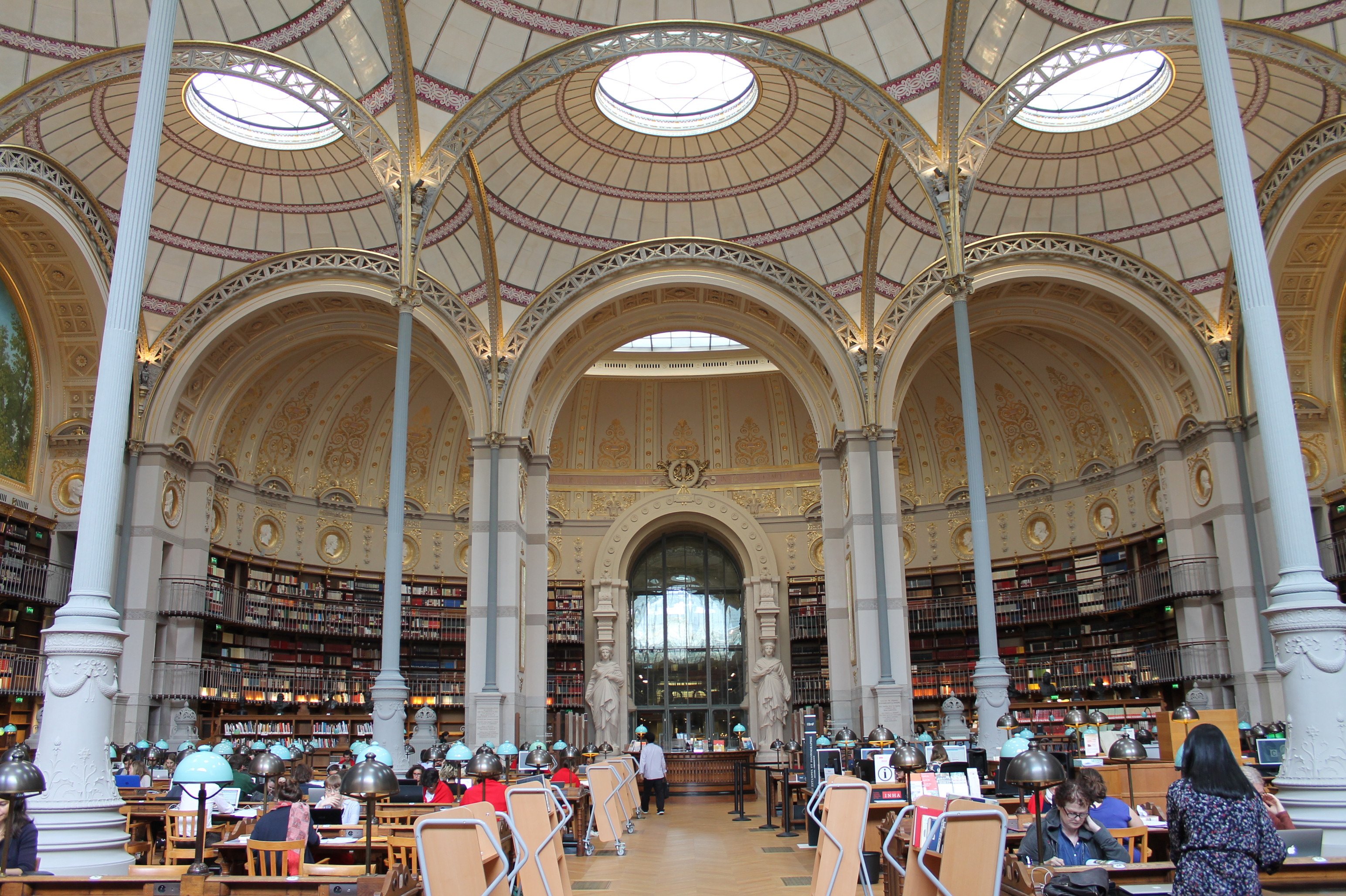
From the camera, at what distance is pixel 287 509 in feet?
72.6

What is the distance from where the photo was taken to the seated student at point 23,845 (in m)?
5.54

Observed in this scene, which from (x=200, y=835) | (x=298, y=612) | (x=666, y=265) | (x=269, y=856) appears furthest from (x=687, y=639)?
(x=200, y=835)

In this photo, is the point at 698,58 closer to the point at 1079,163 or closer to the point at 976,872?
the point at 1079,163

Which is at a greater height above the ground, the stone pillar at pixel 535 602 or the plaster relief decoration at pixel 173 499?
the plaster relief decoration at pixel 173 499

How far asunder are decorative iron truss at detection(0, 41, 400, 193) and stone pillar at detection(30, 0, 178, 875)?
5.68m

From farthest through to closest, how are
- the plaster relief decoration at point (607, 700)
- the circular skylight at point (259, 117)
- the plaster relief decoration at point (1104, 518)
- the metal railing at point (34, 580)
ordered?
the plaster relief decoration at point (607, 700), the plaster relief decoration at point (1104, 518), the circular skylight at point (259, 117), the metal railing at point (34, 580)

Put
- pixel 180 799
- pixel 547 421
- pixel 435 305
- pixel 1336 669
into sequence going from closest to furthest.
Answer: pixel 1336 669
pixel 180 799
pixel 435 305
pixel 547 421

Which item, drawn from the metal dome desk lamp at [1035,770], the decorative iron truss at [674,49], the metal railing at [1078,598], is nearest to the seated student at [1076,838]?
the metal dome desk lamp at [1035,770]

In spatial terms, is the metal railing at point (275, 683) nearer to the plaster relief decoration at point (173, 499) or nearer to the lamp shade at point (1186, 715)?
the plaster relief decoration at point (173, 499)

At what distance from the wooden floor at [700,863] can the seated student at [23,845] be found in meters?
4.33

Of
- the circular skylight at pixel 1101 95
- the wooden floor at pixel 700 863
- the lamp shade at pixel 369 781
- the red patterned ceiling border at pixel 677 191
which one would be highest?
the circular skylight at pixel 1101 95

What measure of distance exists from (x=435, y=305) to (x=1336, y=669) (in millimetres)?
16118

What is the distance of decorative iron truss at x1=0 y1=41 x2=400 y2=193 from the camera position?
13727mm

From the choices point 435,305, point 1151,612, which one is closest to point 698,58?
→ point 435,305
